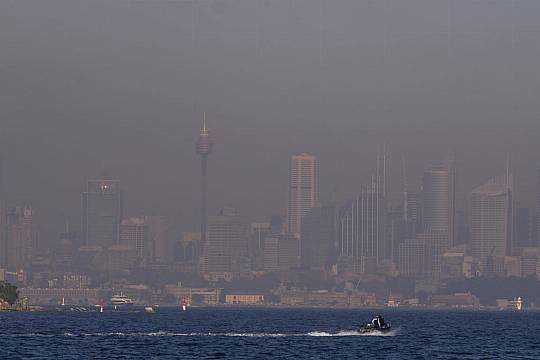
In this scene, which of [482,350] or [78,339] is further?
[78,339]

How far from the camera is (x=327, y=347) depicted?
18012 cm

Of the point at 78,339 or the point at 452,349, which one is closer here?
the point at 452,349

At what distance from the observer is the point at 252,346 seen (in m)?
183

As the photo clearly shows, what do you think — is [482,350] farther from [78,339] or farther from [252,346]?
[78,339]

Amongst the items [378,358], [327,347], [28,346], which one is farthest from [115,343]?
[378,358]

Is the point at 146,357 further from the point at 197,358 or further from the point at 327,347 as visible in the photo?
the point at 327,347

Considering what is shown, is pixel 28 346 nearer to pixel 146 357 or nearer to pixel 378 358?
pixel 146 357

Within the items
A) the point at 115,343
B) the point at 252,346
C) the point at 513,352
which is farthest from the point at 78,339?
the point at 513,352

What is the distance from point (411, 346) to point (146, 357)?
1686 inches

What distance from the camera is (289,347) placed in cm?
17988

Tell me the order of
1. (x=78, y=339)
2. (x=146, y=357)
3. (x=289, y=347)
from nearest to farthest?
(x=146, y=357)
(x=289, y=347)
(x=78, y=339)

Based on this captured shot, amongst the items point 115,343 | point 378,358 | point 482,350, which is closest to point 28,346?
point 115,343

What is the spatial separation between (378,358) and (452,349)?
27.4m

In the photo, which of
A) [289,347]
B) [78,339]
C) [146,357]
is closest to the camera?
[146,357]
